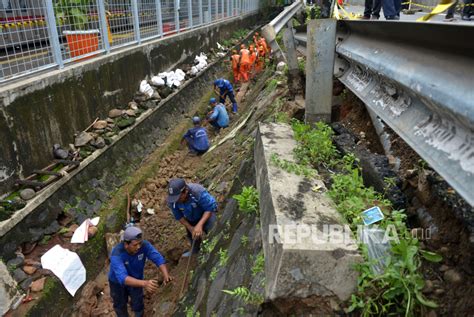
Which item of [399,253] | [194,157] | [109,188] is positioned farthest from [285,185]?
[194,157]

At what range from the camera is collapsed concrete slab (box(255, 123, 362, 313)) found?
70.2 inches

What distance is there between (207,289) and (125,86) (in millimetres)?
5754

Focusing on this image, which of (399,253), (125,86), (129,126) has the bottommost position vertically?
(129,126)

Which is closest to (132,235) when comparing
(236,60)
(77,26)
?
(77,26)

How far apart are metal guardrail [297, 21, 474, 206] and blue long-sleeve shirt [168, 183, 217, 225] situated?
115 inches

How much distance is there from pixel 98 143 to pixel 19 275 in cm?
262

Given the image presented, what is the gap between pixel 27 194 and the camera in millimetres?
4621

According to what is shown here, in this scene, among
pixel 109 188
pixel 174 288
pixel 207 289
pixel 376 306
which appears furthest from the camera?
pixel 109 188

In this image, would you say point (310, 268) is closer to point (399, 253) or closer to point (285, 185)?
point (399, 253)

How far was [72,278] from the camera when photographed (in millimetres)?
4652

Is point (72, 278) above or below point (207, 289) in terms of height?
below

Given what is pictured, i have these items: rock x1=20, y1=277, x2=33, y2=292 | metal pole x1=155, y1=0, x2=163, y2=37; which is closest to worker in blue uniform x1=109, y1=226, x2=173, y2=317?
rock x1=20, y1=277, x2=33, y2=292

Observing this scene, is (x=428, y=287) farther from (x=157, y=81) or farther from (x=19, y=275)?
(x=157, y=81)

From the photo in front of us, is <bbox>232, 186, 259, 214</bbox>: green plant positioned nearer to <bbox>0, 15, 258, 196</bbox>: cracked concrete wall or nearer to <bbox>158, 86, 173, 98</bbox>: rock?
<bbox>0, 15, 258, 196</bbox>: cracked concrete wall
